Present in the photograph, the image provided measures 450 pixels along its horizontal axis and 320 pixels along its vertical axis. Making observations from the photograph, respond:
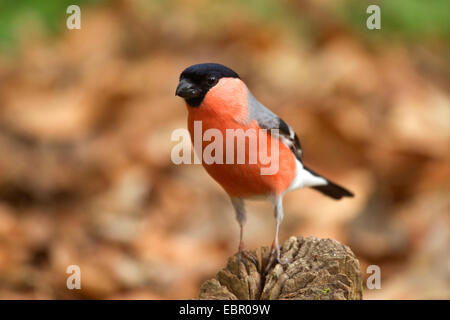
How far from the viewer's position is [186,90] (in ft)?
8.91

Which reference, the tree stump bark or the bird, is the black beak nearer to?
the bird

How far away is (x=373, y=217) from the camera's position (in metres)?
5.77

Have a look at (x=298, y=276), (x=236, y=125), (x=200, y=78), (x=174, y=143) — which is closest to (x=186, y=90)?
(x=200, y=78)

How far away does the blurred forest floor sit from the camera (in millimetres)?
5352

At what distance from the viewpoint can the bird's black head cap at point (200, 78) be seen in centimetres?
273

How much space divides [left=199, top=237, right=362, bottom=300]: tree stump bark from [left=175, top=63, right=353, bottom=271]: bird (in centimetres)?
7

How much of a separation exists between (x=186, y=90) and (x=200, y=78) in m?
0.09

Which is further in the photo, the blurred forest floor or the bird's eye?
the blurred forest floor

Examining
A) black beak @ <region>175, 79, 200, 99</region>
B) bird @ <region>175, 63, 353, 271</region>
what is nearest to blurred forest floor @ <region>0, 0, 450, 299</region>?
bird @ <region>175, 63, 353, 271</region>

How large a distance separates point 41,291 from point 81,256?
56 cm

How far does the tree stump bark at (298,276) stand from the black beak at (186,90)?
2.54 ft

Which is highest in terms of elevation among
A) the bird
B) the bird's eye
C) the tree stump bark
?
the bird's eye

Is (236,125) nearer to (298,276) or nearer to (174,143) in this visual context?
(298,276)
